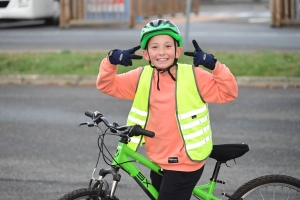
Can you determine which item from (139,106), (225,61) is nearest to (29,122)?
(225,61)

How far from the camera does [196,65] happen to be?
4.43 metres

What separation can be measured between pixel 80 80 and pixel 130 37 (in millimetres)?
6114

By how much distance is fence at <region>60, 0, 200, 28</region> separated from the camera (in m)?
23.1

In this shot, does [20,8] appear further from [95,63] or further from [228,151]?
[228,151]

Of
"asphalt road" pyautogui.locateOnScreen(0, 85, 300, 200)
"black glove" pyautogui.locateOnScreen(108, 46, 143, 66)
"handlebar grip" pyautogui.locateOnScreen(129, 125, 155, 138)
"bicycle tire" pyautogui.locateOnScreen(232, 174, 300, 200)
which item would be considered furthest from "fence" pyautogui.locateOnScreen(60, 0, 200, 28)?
"handlebar grip" pyautogui.locateOnScreen(129, 125, 155, 138)

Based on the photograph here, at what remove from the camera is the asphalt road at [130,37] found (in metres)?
16.8

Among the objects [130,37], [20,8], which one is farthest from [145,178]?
[20,8]

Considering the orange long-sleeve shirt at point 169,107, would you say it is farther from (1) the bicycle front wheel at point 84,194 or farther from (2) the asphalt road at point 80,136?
(2) the asphalt road at point 80,136

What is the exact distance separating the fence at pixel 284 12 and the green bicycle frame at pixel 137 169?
57.3 feet

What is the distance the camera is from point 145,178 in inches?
180

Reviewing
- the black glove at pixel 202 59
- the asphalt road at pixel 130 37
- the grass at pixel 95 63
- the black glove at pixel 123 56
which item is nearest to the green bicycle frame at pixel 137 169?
the black glove at pixel 123 56

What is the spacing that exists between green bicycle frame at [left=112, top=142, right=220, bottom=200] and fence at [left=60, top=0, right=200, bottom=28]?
18240 millimetres

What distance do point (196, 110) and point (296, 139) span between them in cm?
458

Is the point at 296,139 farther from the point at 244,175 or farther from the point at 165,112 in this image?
the point at 165,112
